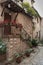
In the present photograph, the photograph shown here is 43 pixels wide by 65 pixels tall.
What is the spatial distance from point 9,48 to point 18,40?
1642 millimetres

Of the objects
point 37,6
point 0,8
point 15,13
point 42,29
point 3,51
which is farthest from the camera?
point 42,29

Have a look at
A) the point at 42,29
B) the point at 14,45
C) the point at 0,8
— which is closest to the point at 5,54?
the point at 14,45

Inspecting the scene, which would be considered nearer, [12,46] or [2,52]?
[2,52]

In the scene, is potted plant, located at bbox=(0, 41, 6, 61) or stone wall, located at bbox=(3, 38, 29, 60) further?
stone wall, located at bbox=(3, 38, 29, 60)

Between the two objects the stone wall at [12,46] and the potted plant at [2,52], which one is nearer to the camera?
the potted plant at [2,52]

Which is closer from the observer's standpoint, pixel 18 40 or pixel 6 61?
pixel 6 61

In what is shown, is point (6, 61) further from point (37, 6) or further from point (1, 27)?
point (37, 6)

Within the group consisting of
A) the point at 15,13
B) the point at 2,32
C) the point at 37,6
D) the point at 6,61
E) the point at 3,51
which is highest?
the point at 37,6

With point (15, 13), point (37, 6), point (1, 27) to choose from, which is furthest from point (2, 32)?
point (37, 6)

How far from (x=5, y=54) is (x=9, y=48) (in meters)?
0.62

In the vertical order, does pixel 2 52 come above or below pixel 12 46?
below

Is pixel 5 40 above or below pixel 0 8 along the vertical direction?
below

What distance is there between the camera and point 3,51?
8.77 m

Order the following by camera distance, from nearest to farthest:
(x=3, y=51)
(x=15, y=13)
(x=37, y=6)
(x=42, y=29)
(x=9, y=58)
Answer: (x=3, y=51)
(x=9, y=58)
(x=15, y=13)
(x=37, y=6)
(x=42, y=29)
